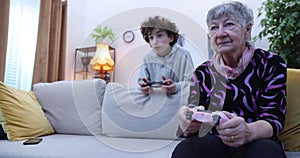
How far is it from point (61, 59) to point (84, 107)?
55.2 inches

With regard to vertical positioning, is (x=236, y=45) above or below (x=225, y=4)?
below

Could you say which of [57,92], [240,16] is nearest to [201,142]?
[240,16]

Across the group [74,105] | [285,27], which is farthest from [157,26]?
[285,27]

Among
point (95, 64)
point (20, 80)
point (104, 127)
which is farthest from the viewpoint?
point (95, 64)

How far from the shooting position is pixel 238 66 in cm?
97

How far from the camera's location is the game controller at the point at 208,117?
0.75 metres

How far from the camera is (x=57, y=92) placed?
170 centimetres

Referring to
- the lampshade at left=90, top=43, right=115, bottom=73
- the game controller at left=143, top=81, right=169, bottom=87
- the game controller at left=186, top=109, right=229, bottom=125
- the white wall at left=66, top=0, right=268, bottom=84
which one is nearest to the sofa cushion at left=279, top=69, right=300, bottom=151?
the game controller at left=186, top=109, right=229, bottom=125

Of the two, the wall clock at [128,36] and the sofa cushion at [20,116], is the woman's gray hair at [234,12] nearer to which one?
the sofa cushion at [20,116]

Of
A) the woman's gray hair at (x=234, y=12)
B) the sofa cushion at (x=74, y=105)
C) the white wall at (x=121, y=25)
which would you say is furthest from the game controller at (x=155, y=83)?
the white wall at (x=121, y=25)

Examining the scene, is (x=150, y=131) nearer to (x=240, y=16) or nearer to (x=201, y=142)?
(x=201, y=142)

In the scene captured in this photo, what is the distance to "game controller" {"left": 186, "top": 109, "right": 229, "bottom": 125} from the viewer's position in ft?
2.45

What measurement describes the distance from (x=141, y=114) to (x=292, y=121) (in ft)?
2.45

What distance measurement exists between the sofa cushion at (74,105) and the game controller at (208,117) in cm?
91
